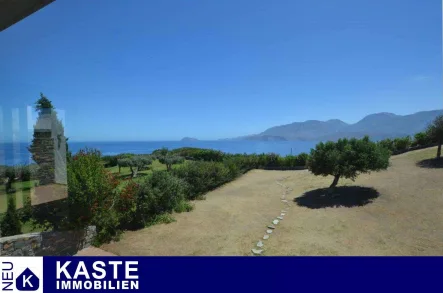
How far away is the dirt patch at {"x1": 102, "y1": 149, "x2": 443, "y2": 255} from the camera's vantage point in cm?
351

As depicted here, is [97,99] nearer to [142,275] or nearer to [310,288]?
[142,275]

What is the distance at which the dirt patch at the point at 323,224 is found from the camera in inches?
138

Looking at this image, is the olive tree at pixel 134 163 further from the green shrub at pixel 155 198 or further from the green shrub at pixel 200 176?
the green shrub at pixel 155 198

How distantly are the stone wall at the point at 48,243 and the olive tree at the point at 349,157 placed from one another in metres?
5.28

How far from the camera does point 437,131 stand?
7.35 meters

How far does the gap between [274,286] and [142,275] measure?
1269 millimetres

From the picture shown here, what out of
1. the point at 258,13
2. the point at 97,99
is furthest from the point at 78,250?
the point at 258,13

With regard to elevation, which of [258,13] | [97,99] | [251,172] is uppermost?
[258,13]

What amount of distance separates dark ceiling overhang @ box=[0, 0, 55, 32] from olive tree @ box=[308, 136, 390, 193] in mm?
5957

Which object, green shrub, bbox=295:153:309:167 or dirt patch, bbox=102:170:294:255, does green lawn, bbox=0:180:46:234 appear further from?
green shrub, bbox=295:153:309:167

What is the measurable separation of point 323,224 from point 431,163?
5.31 m

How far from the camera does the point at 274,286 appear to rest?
2307 millimetres

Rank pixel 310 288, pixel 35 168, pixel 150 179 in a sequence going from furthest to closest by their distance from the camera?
pixel 150 179, pixel 35 168, pixel 310 288

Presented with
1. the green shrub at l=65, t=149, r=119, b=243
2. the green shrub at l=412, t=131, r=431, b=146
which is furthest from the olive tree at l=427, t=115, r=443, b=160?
the green shrub at l=65, t=149, r=119, b=243
